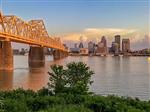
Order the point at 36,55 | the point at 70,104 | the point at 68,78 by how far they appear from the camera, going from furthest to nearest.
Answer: the point at 36,55
the point at 68,78
the point at 70,104

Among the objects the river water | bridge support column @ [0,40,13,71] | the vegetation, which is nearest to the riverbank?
the vegetation

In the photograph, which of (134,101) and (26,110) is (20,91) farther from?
(134,101)

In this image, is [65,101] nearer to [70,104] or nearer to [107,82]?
[70,104]

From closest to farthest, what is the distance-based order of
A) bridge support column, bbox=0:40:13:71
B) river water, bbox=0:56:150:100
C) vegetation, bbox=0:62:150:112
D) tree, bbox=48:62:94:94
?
1. vegetation, bbox=0:62:150:112
2. tree, bbox=48:62:94:94
3. river water, bbox=0:56:150:100
4. bridge support column, bbox=0:40:13:71

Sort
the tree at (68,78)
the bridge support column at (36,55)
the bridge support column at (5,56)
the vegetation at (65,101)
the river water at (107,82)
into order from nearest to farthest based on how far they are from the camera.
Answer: the vegetation at (65,101), the tree at (68,78), the river water at (107,82), the bridge support column at (5,56), the bridge support column at (36,55)

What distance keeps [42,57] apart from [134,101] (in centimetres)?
9732

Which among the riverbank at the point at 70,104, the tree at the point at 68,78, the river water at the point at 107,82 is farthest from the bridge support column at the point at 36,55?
the riverbank at the point at 70,104

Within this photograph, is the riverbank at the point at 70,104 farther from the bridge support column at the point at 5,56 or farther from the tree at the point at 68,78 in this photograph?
the bridge support column at the point at 5,56

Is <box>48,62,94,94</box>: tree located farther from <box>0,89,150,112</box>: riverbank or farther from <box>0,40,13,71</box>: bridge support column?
<box>0,40,13,71</box>: bridge support column

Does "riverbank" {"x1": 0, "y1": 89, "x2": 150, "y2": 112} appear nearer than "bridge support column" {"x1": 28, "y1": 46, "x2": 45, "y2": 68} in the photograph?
Yes

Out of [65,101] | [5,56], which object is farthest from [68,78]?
[5,56]

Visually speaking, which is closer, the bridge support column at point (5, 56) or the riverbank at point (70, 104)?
the riverbank at point (70, 104)

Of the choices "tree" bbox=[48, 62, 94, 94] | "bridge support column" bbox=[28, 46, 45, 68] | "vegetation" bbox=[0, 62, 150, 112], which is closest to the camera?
"vegetation" bbox=[0, 62, 150, 112]

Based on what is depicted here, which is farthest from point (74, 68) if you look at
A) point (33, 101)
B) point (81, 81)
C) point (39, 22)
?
point (39, 22)
